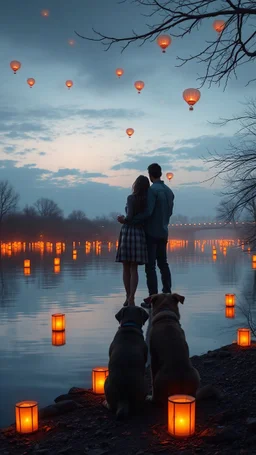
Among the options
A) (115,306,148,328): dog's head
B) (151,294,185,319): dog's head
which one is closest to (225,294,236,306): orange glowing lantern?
(151,294,185,319): dog's head

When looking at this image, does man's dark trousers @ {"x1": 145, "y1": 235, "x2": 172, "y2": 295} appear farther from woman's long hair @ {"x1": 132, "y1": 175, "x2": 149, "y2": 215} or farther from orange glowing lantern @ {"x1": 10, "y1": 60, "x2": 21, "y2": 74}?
orange glowing lantern @ {"x1": 10, "y1": 60, "x2": 21, "y2": 74}

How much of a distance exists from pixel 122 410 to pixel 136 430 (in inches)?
9.2

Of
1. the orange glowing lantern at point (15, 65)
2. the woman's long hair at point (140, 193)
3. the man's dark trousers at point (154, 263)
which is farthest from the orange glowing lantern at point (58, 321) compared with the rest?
the orange glowing lantern at point (15, 65)

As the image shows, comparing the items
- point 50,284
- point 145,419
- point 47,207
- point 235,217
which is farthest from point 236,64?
point 47,207

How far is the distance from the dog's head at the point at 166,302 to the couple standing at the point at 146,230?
166 cm

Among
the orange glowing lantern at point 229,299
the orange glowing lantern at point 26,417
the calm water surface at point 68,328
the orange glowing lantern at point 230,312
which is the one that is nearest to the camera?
the orange glowing lantern at point 26,417

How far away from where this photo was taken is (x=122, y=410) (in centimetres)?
352

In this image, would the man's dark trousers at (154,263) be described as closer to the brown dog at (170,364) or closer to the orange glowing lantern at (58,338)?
the orange glowing lantern at (58,338)

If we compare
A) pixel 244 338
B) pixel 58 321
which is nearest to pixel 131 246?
pixel 58 321

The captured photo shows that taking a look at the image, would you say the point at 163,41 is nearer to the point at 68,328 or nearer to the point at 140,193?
the point at 140,193

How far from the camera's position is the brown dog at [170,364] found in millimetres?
3580

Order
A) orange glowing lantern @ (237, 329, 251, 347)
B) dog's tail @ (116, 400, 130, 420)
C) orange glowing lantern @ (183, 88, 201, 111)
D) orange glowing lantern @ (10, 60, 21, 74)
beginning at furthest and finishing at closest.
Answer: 1. orange glowing lantern @ (10, 60, 21, 74)
2. orange glowing lantern @ (183, 88, 201, 111)
3. orange glowing lantern @ (237, 329, 251, 347)
4. dog's tail @ (116, 400, 130, 420)

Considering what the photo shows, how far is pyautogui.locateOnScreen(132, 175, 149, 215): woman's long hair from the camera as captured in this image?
6162mm

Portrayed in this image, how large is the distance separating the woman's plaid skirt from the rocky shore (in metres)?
2.32
